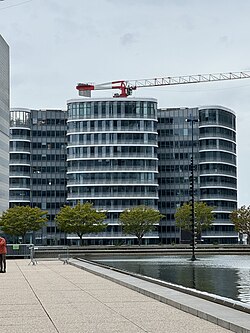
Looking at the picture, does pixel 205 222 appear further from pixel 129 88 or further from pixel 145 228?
pixel 129 88

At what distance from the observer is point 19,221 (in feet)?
383

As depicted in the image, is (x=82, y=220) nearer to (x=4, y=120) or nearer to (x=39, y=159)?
(x=4, y=120)

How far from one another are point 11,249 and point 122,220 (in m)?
70.2

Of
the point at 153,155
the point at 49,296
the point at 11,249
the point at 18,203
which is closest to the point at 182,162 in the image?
the point at 153,155

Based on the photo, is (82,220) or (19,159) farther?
(19,159)

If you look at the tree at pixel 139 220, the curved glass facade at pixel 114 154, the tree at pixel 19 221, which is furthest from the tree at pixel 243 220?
the tree at pixel 19 221

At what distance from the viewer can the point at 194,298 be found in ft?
61.4

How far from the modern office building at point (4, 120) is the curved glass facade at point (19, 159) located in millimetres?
25353

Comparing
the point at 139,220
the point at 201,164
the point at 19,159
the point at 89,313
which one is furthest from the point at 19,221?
the point at 89,313

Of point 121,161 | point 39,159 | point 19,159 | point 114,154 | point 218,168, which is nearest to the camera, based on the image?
point 121,161

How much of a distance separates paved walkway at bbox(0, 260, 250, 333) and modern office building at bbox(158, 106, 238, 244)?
12696 centimetres

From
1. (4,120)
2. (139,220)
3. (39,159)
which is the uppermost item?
(4,120)

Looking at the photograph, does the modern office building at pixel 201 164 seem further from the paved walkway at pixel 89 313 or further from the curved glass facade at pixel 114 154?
the paved walkway at pixel 89 313

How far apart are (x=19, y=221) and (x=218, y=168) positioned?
53162 mm
